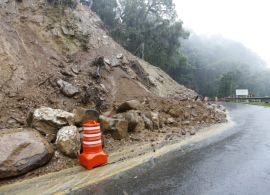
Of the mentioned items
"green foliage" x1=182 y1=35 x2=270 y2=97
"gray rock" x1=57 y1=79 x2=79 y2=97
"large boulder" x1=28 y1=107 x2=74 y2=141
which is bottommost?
"large boulder" x1=28 y1=107 x2=74 y2=141

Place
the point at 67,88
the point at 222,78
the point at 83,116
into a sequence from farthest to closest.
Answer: the point at 222,78 → the point at 67,88 → the point at 83,116

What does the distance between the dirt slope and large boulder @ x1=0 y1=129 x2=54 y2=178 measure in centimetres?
193

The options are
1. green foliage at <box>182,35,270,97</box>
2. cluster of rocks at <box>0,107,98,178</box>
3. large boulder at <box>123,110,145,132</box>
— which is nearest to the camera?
cluster of rocks at <box>0,107,98,178</box>

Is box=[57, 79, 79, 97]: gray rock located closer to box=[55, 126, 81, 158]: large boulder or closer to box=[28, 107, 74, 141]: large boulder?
box=[28, 107, 74, 141]: large boulder

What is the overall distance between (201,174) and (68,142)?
120 inches

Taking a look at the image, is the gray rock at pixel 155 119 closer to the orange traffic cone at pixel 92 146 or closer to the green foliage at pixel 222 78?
the orange traffic cone at pixel 92 146

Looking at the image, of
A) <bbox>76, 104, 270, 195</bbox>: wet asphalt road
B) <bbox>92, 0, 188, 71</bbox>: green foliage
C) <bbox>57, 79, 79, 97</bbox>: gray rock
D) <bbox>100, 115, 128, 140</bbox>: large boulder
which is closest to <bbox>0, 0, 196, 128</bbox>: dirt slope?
<bbox>57, 79, 79, 97</bbox>: gray rock

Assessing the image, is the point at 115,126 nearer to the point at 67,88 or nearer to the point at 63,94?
Answer: the point at 63,94

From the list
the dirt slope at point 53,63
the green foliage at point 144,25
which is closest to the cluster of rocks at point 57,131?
the dirt slope at point 53,63

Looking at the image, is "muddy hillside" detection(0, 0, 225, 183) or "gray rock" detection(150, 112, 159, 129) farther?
"gray rock" detection(150, 112, 159, 129)

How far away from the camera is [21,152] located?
189 inches

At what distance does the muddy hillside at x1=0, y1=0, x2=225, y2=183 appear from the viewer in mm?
5507

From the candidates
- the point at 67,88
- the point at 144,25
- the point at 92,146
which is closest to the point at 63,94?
the point at 67,88

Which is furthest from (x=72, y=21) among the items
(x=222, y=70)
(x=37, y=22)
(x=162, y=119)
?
(x=222, y=70)
